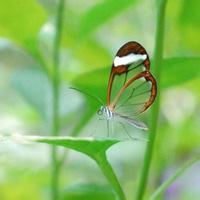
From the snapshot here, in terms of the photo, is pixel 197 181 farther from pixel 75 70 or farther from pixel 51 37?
pixel 51 37

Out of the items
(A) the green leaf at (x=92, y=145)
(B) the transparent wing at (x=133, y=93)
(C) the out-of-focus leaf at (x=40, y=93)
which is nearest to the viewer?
(A) the green leaf at (x=92, y=145)

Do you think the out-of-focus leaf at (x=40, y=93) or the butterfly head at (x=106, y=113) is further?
the out-of-focus leaf at (x=40, y=93)

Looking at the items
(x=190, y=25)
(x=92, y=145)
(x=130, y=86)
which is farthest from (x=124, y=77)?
(x=190, y=25)

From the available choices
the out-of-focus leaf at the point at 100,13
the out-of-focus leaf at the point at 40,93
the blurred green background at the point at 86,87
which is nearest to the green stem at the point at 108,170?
the blurred green background at the point at 86,87

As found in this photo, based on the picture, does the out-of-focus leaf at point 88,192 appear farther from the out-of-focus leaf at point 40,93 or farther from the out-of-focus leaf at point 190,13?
the out-of-focus leaf at point 190,13

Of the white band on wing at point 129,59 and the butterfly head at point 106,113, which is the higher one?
the white band on wing at point 129,59

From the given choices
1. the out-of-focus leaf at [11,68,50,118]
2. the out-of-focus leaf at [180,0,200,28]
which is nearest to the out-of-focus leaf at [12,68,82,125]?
the out-of-focus leaf at [11,68,50,118]
